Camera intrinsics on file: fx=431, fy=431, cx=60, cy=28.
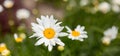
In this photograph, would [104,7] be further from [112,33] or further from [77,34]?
[77,34]

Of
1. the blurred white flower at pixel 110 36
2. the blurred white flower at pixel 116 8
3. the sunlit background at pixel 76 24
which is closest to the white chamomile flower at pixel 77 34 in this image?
the sunlit background at pixel 76 24

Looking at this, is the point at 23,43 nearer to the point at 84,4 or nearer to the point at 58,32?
the point at 58,32

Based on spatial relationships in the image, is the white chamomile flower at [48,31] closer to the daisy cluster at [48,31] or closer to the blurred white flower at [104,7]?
the daisy cluster at [48,31]

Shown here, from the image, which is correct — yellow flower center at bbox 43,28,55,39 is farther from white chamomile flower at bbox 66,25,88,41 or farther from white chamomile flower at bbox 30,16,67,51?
white chamomile flower at bbox 66,25,88,41

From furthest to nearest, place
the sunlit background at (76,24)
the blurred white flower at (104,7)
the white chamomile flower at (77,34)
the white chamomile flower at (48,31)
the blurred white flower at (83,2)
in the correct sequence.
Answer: the blurred white flower at (83,2) → the blurred white flower at (104,7) → the sunlit background at (76,24) → the white chamomile flower at (77,34) → the white chamomile flower at (48,31)

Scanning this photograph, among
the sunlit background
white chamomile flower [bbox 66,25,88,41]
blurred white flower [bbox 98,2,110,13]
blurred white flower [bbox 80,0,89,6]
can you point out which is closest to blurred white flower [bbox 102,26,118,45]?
the sunlit background

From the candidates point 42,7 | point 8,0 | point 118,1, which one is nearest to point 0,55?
point 8,0

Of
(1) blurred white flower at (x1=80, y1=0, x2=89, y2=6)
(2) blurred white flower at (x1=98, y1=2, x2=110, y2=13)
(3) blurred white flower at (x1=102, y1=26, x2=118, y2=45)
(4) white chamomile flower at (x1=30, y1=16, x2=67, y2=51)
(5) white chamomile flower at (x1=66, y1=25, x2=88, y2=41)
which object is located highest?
(1) blurred white flower at (x1=80, y1=0, x2=89, y2=6)
